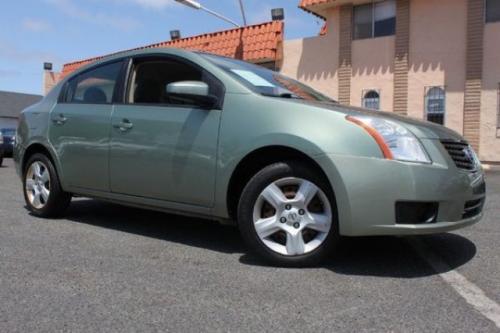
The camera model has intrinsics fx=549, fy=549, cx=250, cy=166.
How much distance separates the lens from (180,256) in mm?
4191

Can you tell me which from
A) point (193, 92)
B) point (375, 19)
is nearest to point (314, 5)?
point (375, 19)

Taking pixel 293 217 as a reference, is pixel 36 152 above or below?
above

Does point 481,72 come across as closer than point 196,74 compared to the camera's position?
No

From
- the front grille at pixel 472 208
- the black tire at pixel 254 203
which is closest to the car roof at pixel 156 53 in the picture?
the black tire at pixel 254 203

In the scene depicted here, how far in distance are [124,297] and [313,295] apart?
1.12 metres

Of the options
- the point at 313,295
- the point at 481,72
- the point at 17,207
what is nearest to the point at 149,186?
the point at 313,295

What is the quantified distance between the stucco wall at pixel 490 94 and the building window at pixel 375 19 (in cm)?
270

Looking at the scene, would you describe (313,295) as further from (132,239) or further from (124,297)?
(132,239)

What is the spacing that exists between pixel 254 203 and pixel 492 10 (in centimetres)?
1295

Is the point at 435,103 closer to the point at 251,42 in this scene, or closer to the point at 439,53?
the point at 439,53

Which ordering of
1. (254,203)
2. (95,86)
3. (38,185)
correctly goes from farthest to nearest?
(38,185) → (95,86) → (254,203)

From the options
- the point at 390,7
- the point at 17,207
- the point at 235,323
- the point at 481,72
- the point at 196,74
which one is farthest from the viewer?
the point at 390,7

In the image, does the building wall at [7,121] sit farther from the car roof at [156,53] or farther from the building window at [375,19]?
the car roof at [156,53]

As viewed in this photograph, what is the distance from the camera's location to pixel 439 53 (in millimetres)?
15023
